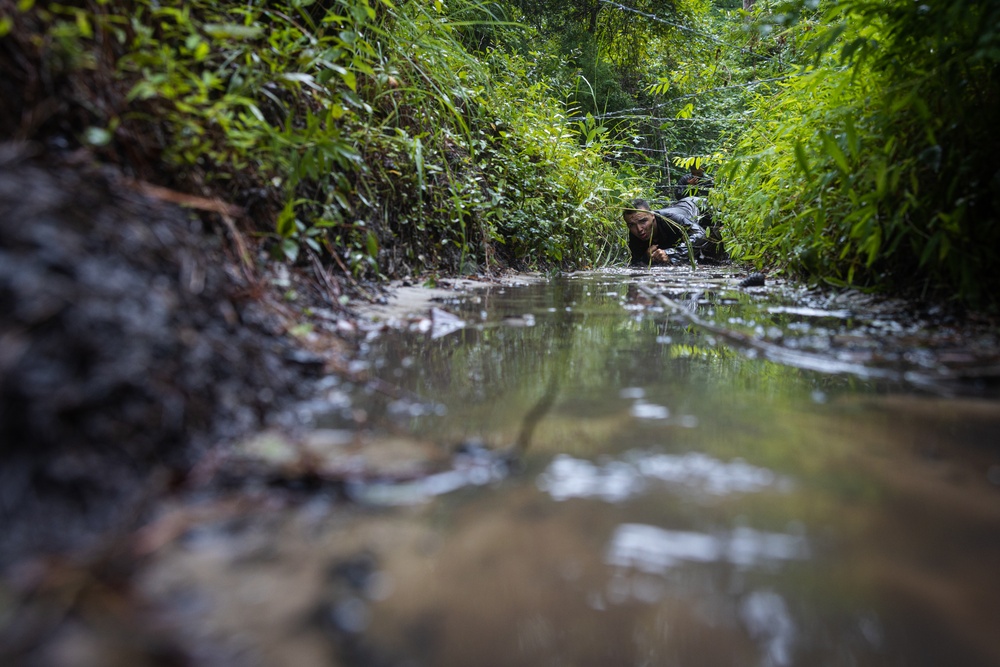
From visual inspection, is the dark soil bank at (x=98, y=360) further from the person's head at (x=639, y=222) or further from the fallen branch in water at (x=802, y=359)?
the person's head at (x=639, y=222)

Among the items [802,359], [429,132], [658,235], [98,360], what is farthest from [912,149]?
[658,235]

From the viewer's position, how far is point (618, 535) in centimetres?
70

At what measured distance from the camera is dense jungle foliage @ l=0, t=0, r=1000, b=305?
4.52ft

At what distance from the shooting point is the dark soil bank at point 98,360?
2.08 feet

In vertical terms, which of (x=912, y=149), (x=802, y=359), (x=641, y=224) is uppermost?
(x=912, y=149)

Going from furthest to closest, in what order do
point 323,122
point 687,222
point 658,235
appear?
point 687,222, point 658,235, point 323,122

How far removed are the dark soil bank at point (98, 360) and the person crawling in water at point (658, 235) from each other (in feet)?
19.1

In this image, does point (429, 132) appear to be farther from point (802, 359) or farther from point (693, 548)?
point (693, 548)

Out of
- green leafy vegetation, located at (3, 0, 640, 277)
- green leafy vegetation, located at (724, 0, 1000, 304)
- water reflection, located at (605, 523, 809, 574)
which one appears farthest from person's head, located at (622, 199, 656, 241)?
water reflection, located at (605, 523, 809, 574)

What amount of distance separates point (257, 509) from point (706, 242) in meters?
7.46

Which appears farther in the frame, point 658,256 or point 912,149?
point 658,256

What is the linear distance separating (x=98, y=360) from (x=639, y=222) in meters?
6.69

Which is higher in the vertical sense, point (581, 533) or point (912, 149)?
A: point (912, 149)

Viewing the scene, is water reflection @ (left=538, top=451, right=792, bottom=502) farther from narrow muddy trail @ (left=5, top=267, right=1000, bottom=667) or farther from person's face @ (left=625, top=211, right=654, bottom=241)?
person's face @ (left=625, top=211, right=654, bottom=241)
